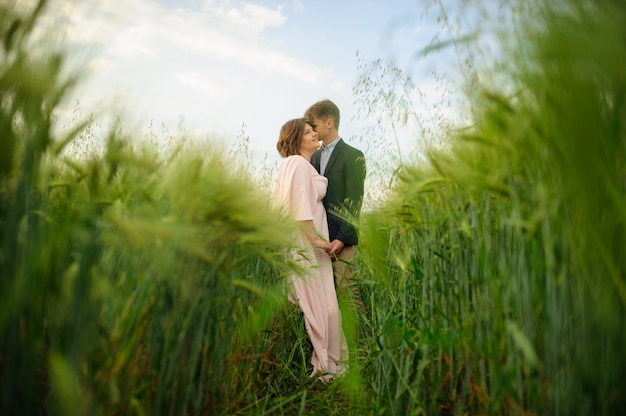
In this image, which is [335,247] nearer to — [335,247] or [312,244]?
[335,247]

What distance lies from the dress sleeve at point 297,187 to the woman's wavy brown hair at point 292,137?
13 centimetres

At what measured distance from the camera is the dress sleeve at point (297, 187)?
3.08m


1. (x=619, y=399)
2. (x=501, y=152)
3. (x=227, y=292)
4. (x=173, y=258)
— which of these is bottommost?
(x=619, y=399)

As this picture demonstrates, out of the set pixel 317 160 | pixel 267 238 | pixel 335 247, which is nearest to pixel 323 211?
pixel 335 247

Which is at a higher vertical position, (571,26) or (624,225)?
(571,26)

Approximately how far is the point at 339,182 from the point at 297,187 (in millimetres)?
474

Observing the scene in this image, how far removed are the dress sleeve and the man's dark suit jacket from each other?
286 mm

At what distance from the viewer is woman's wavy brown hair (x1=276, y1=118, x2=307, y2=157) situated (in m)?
3.33

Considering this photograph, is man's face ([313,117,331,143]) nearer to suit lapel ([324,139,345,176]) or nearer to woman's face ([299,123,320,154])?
suit lapel ([324,139,345,176])

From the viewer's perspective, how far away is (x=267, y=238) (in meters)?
1.21

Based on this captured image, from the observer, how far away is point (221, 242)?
3.96 feet

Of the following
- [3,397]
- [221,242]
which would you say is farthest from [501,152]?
[3,397]

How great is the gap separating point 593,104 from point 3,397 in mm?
1129

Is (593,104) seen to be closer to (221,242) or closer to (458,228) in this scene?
(458,228)
